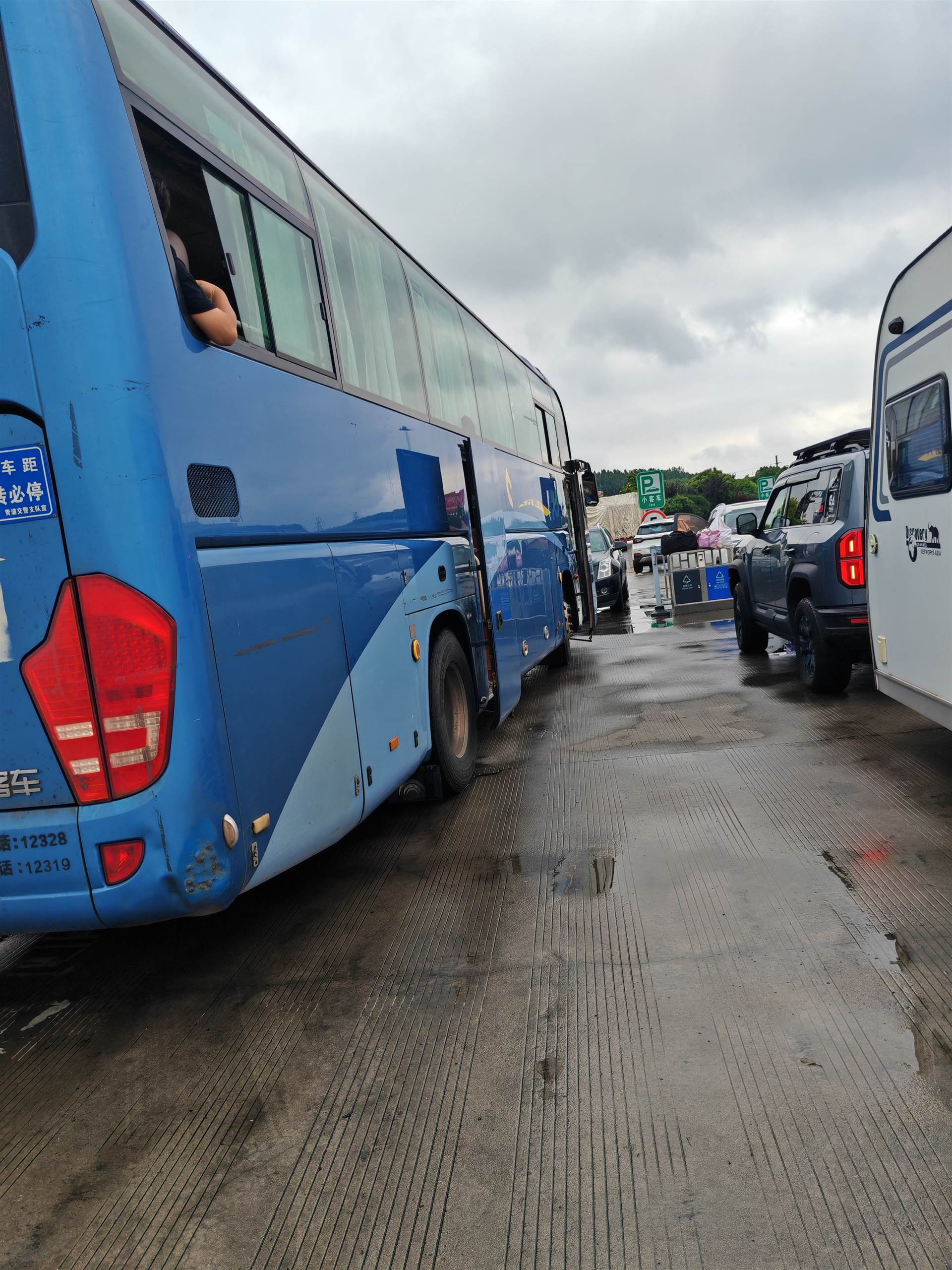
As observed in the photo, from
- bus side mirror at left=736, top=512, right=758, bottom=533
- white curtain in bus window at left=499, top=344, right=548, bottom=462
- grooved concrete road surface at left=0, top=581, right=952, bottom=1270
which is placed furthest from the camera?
bus side mirror at left=736, top=512, right=758, bottom=533

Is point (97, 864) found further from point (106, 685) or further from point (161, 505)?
point (161, 505)

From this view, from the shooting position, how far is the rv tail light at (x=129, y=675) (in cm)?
324

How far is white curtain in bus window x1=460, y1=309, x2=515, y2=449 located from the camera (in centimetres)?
856

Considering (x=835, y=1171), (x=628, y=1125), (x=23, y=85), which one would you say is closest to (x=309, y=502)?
(x=23, y=85)

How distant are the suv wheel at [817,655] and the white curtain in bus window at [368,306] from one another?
4.18 meters

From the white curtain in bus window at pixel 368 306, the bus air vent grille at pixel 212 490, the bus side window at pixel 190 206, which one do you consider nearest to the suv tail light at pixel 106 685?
the bus air vent grille at pixel 212 490

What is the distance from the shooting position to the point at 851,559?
8055 millimetres

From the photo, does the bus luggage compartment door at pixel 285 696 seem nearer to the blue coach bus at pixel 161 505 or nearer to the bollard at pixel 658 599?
the blue coach bus at pixel 161 505

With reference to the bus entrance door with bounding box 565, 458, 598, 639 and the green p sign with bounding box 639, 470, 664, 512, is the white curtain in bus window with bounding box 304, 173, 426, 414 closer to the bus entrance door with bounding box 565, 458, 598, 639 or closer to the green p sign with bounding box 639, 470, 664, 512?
the bus entrance door with bounding box 565, 458, 598, 639

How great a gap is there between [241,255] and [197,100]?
0.63 metres

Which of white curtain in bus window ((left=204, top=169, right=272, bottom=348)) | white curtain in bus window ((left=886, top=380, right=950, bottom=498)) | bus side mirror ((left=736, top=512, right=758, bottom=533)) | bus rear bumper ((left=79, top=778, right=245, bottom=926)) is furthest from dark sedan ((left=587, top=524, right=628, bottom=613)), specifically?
bus rear bumper ((left=79, top=778, right=245, bottom=926))

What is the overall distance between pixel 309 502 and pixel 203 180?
55.0 inches

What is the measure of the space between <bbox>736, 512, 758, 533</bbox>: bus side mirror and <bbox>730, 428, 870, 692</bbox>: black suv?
50 cm

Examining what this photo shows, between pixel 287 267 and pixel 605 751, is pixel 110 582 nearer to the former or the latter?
pixel 287 267
